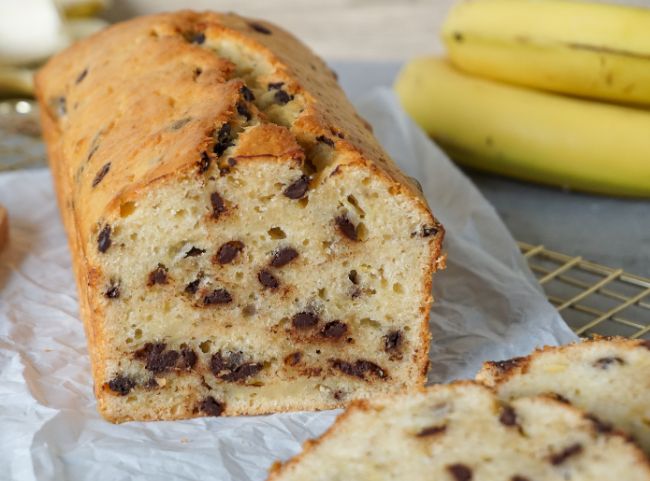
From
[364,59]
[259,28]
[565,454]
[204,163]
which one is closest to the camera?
[565,454]

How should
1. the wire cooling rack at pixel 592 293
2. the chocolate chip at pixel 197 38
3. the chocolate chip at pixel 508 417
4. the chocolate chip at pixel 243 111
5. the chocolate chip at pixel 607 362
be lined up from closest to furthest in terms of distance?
the chocolate chip at pixel 508 417 < the chocolate chip at pixel 607 362 < the chocolate chip at pixel 243 111 < the wire cooling rack at pixel 592 293 < the chocolate chip at pixel 197 38

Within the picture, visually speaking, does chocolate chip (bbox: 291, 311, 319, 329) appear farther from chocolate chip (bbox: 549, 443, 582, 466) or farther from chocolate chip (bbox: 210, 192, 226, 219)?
→ chocolate chip (bbox: 549, 443, 582, 466)

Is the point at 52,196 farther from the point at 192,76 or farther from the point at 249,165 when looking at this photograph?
the point at 249,165

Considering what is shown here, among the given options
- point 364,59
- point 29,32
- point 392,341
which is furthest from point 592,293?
point 364,59

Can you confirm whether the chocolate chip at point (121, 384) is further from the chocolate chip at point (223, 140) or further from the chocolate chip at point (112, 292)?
the chocolate chip at point (223, 140)

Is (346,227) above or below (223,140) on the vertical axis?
below

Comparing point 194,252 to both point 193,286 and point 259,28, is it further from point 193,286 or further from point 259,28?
point 259,28

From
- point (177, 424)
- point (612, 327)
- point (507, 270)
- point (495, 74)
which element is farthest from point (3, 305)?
point (495, 74)

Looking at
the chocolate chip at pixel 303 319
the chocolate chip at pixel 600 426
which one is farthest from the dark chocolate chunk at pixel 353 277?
the chocolate chip at pixel 600 426
